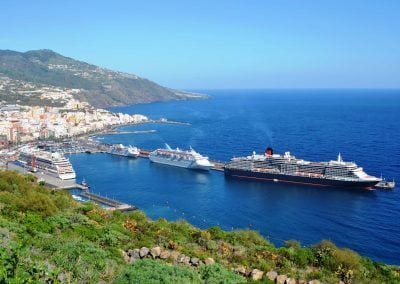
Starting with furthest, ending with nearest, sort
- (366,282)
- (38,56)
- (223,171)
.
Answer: (38,56), (223,171), (366,282)

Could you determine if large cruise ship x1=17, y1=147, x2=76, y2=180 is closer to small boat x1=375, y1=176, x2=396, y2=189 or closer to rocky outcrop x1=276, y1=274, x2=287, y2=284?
small boat x1=375, y1=176, x2=396, y2=189

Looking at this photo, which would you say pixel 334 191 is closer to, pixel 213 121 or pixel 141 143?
pixel 141 143

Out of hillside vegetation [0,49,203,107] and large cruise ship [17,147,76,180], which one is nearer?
large cruise ship [17,147,76,180]

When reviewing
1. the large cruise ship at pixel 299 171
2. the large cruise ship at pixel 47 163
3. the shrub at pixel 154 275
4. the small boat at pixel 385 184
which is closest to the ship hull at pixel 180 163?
the large cruise ship at pixel 299 171

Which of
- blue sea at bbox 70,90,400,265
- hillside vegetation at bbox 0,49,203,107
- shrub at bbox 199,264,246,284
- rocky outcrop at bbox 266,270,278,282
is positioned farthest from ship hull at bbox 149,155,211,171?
hillside vegetation at bbox 0,49,203,107

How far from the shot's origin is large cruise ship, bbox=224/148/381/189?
2945cm

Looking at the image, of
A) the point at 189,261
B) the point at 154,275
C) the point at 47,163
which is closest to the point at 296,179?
the point at 47,163

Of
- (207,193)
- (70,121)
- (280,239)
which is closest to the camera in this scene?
(280,239)

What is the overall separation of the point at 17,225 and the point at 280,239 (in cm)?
1291

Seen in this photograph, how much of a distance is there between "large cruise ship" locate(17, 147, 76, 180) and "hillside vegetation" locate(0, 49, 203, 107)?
5647 centimetres

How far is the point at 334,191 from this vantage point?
2895 cm

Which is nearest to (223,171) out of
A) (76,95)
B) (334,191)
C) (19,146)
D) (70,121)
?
(334,191)

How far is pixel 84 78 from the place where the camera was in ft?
398

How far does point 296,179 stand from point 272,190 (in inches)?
114
